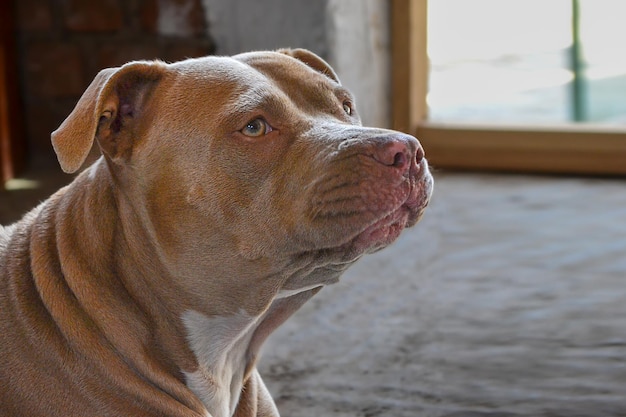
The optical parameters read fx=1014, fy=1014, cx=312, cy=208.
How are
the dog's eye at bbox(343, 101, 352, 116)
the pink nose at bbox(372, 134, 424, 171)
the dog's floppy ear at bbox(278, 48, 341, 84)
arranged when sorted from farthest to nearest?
1. the dog's floppy ear at bbox(278, 48, 341, 84)
2. the dog's eye at bbox(343, 101, 352, 116)
3. the pink nose at bbox(372, 134, 424, 171)

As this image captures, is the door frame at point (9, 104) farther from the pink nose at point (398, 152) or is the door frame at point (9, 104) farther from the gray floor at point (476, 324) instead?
the pink nose at point (398, 152)

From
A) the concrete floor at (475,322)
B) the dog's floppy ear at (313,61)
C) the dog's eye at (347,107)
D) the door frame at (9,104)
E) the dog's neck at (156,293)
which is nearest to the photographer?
the dog's neck at (156,293)

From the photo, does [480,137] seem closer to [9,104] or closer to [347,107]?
[9,104]

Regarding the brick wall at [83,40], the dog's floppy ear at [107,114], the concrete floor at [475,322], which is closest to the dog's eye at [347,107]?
the dog's floppy ear at [107,114]

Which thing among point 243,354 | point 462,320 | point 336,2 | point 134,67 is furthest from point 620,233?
point 134,67

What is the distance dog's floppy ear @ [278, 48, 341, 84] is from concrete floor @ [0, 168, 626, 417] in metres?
0.76

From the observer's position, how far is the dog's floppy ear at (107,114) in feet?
5.28

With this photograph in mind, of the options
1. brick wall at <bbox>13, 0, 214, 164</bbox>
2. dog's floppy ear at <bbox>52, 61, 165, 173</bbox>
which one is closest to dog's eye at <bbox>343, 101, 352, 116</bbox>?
dog's floppy ear at <bbox>52, 61, 165, 173</bbox>

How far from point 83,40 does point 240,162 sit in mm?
2948

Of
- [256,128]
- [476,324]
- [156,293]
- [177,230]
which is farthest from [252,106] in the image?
[476,324]

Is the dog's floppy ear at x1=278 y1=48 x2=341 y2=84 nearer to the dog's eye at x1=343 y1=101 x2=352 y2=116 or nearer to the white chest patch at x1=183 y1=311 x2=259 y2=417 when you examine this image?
the dog's eye at x1=343 y1=101 x2=352 y2=116

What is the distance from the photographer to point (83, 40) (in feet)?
14.4

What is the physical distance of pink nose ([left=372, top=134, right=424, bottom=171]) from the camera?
1573 millimetres

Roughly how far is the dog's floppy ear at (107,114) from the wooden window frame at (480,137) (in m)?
2.92
